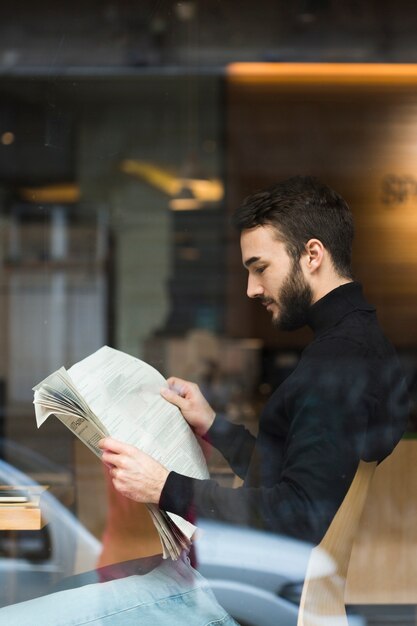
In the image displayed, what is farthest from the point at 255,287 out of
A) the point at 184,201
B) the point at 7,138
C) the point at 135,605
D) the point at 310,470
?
the point at 184,201

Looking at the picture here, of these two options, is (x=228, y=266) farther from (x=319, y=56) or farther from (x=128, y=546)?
(x=128, y=546)

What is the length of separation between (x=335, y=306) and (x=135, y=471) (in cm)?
30

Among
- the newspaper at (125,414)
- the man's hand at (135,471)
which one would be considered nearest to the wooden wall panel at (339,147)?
the newspaper at (125,414)

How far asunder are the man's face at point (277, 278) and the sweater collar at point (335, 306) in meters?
0.02

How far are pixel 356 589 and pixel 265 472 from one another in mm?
735

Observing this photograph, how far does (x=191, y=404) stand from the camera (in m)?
1.22

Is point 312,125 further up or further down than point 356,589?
further up

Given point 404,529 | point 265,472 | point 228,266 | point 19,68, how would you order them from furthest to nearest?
point 228,266, point 19,68, point 404,529, point 265,472

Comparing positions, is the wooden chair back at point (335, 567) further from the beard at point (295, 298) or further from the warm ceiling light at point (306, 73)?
the warm ceiling light at point (306, 73)

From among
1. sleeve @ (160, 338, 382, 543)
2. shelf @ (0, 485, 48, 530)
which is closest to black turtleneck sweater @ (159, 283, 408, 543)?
sleeve @ (160, 338, 382, 543)

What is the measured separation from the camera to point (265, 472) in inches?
42.5

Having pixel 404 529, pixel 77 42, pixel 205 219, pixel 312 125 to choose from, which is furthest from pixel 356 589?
pixel 205 219

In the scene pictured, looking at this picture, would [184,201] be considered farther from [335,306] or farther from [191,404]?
[335,306]

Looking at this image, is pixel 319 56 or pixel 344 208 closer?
pixel 344 208
